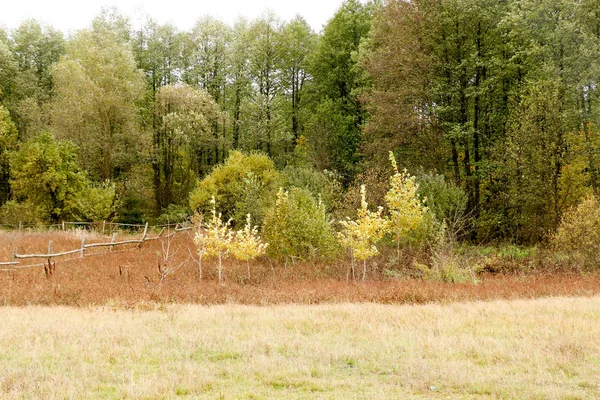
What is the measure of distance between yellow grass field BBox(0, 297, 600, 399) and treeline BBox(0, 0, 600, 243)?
12999mm

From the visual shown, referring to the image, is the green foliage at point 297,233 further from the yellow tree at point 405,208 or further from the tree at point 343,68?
the tree at point 343,68

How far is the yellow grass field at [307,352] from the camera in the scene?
6.61 metres

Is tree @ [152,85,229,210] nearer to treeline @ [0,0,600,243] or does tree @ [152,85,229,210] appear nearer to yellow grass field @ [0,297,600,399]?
treeline @ [0,0,600,243]

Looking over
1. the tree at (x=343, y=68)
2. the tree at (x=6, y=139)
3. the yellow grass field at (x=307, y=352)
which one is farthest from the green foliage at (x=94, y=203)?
the yellow grass field at (x=307, y=352)

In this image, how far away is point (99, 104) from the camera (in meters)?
40.1

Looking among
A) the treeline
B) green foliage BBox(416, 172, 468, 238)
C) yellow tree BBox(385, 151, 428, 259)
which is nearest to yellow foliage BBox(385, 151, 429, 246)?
yellow tree BBox(385, 151, 428, 259)

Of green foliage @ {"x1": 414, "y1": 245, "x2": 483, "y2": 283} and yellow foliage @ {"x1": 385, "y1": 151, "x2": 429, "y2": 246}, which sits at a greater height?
yellow foliage @ {"x1": 385, "y1": 151, "x2": 429, "y2": 246}

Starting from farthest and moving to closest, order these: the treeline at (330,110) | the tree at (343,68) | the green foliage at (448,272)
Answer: the tree at (343,68)
the treeline at (330,110)
the green foliage at (448,272)

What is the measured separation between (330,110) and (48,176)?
73.5 ft

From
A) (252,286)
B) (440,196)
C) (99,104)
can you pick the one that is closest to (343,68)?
(99,104)

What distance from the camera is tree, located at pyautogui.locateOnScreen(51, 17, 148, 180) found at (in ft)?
131

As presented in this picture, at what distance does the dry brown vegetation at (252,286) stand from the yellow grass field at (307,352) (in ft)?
5.62

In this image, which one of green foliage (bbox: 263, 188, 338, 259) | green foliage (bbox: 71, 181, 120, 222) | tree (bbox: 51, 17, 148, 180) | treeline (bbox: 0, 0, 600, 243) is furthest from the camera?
tree (bbox: 51, 17, 148, 180)

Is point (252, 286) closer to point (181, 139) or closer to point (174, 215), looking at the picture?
point (174, 215)
